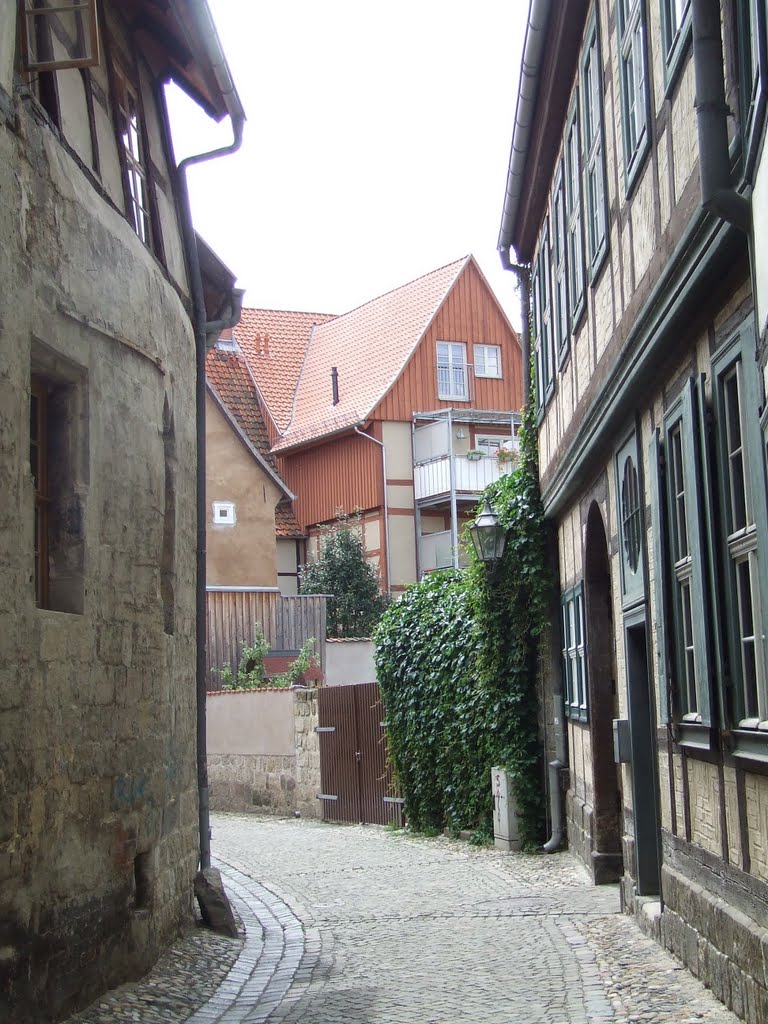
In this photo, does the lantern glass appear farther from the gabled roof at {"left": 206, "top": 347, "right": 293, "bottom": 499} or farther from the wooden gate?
the gabled roof at {"left": 206, "top": 347, "right": 293, "bottom": 499}

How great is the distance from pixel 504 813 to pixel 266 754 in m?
Result: 6.71

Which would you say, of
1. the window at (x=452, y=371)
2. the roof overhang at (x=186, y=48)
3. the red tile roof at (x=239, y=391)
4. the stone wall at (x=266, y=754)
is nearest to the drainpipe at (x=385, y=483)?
the window at (x=452, y=371)

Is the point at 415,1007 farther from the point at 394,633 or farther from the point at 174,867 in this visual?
the point at 394,633

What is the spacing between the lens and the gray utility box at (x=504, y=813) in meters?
14.1

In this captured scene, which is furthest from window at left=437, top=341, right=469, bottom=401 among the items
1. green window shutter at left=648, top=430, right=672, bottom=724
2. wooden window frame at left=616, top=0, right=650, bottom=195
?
green window shutter at left=648, top=430, right=672, bottom=724

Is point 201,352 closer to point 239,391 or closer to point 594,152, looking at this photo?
point 594,152

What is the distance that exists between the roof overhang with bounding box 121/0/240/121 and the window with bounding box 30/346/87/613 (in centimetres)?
343

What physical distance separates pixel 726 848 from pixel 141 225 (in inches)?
225

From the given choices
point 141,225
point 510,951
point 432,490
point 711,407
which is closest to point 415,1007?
point 510,951

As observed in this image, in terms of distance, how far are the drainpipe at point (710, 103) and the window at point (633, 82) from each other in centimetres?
169

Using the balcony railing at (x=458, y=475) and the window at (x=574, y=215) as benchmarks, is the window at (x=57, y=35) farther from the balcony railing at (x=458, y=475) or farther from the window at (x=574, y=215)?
the balcony railing at (x=458, y=475)

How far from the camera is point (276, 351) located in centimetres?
4016

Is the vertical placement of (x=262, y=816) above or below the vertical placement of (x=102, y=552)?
below

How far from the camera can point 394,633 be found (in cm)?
1719
